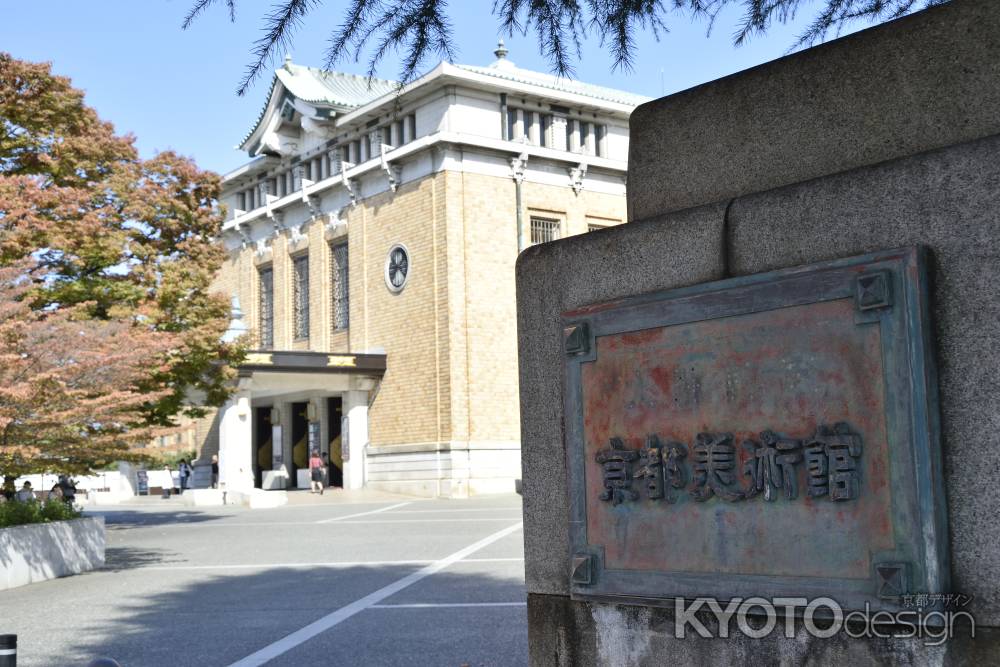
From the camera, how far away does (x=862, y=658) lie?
10.6ft

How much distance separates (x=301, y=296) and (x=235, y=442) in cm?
883

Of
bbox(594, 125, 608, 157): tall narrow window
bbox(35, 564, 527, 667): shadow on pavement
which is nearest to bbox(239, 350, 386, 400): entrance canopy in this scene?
bbox(594, 125, 608, 157): tall narrow window

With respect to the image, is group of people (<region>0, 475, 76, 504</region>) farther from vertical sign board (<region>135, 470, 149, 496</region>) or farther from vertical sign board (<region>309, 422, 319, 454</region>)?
vertical sign board (<region>135, 470, 149, 496</region>)

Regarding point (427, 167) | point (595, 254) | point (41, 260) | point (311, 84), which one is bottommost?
point (595, 254)

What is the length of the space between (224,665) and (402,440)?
27.9 m

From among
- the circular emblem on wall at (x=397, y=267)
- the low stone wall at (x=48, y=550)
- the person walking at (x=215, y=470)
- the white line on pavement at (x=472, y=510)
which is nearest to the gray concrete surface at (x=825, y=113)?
the low stone wall at (x=48, y=550)

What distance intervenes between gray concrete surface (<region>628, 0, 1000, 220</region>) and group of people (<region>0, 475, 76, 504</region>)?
12.2 m

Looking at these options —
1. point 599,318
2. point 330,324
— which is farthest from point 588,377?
point 330,324

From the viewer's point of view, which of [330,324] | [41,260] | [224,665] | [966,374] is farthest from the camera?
[330,324]

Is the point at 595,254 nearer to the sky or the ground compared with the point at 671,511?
nearer to the sky

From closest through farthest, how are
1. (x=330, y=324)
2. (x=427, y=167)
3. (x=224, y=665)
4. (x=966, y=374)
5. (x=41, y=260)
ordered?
(x=966, y=374) → (x=224, y=665) → (x=41, y=260) → (x=427, y=167) → (x=330, y=324)

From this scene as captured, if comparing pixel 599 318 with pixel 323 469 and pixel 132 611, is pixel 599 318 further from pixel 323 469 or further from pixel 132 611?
pixel 323 469

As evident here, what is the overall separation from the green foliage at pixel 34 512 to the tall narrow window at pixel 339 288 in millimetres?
24213

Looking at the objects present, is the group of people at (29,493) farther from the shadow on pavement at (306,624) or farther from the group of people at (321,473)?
the group of people at (321,473)
